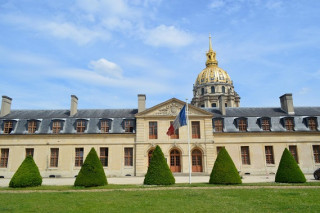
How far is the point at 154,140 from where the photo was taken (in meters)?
29.0

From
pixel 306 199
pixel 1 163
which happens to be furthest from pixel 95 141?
pixel 306 199

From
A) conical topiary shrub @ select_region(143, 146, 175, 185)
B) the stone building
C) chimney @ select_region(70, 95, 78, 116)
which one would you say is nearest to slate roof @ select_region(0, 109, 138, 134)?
the stone building

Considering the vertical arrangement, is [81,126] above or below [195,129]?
above

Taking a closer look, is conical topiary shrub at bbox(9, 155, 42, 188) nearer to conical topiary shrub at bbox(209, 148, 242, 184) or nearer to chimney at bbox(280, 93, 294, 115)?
conical topiary shrub at bbox(209, 148, 242, 184)

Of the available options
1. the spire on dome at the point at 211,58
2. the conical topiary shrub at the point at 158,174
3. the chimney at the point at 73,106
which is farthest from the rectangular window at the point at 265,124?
the spire on dome at the point at 211,58

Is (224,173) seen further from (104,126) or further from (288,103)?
(288,103)

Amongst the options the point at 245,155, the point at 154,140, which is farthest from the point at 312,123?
the point at 154,140

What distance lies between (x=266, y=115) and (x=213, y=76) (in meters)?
48.2

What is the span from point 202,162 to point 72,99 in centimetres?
1744

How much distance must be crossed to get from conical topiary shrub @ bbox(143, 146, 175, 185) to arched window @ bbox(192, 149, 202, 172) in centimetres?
1304

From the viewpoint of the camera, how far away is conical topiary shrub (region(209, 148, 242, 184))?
625 inches

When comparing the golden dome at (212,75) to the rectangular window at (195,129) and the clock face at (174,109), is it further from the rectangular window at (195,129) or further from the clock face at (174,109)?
the clock face at (174,109)

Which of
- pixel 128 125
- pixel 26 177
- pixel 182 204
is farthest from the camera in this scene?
pixel 128 125

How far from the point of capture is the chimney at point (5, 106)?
3149 cm
